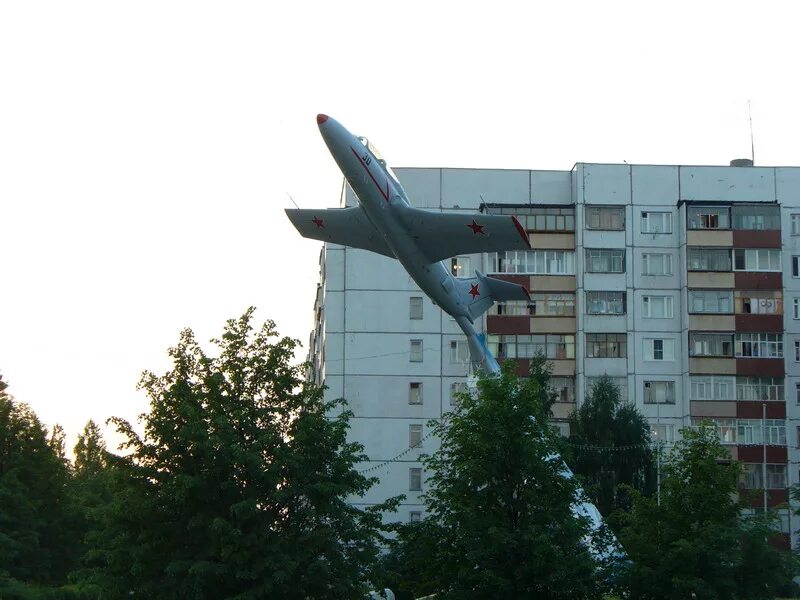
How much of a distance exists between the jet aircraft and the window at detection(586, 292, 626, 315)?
30580 mm

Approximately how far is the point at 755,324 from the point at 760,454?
806 centimetres

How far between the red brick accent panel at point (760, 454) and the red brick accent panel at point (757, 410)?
1932mm

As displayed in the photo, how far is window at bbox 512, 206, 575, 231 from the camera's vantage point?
78.9 metres

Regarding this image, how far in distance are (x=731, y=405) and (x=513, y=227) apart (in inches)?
1559

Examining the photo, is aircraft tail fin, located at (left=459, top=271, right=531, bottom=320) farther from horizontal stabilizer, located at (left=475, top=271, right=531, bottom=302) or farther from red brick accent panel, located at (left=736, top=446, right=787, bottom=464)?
red brick accent panel, located at (left=736, top=446, right=787, bottom=464)

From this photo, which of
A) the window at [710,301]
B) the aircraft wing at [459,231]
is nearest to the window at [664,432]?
the window at [710,301]

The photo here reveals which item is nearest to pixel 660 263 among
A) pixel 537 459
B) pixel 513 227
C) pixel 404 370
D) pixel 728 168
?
pixel 728 168

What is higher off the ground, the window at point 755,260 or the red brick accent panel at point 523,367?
the window at point 755,260

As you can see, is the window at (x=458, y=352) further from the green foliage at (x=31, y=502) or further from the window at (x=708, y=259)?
the green foliage at (x=31, y=502)

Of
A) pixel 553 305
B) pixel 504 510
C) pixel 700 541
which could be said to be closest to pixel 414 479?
pixel 553 305

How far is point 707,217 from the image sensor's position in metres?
78.6

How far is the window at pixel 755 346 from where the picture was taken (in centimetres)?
7756

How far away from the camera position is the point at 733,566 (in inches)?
1219

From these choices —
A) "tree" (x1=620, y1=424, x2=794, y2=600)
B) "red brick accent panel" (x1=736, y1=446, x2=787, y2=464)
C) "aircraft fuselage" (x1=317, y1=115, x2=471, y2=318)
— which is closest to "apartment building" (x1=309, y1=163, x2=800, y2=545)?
"red brick accent panel" (x1=736, y1=446, x2=787, y2=464)
